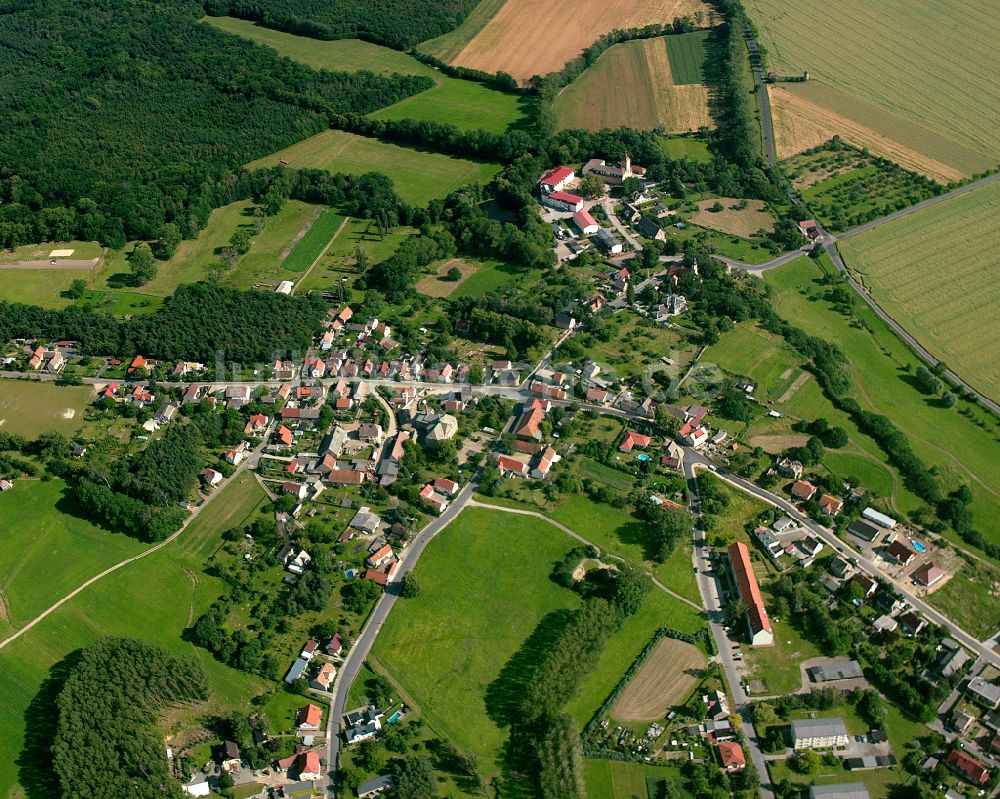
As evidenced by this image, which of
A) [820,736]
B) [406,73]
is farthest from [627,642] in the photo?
[406,73]

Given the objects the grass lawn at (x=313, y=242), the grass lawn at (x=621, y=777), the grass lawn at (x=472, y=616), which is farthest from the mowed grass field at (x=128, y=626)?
the grass lawn at (x=313, y=242)

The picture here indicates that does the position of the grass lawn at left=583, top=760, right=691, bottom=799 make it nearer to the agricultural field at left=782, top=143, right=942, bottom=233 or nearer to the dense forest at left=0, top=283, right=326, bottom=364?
the dense forest at left=0, top=283, right=326, bottom=364

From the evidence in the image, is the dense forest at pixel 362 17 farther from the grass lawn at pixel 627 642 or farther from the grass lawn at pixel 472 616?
the grass lawn at pixel 627 642

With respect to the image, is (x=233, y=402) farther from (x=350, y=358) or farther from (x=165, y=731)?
(x=165, y=731)

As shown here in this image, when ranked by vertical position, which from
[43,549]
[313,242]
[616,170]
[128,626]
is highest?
[616,170]

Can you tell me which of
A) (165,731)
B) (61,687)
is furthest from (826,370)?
(61,687)

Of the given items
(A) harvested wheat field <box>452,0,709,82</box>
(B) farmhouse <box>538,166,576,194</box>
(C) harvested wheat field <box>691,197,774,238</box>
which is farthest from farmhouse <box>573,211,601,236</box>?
(A) harvested wheat field <box>452,0,709,82</box>

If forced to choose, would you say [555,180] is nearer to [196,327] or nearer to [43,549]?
[196,327]
